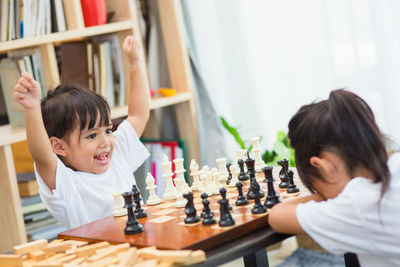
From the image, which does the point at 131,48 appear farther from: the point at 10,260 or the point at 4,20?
the point at 10,260

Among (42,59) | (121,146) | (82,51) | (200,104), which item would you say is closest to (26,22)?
(42,59)

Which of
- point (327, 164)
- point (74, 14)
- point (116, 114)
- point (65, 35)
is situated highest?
point (74, 14)

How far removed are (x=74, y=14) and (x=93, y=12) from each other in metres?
0.17

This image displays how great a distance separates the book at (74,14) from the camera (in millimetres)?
3125

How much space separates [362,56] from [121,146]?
1373mm

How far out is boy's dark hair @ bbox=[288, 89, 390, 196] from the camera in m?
1.46

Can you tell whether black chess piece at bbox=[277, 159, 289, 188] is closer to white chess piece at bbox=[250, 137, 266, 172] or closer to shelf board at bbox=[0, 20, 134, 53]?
white chess piece at bbox=[250, 137, 266, 172]

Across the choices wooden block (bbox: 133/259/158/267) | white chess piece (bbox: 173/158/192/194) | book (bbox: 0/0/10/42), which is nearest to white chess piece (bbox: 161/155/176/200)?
white chess piece (bbox: 173/158/192/194)

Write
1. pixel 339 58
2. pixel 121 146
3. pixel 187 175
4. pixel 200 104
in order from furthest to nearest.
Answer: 1. pixel 200 104
2. pixel 187 175
3. pixel 339 58
4. pixel 121 146

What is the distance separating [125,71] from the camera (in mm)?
3430

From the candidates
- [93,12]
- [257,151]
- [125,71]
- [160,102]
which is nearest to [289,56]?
[160,102]

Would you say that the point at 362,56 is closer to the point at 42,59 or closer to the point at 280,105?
the point at 280,105

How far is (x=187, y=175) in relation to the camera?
3529mm

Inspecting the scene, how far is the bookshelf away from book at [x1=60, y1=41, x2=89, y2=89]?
6 cm
